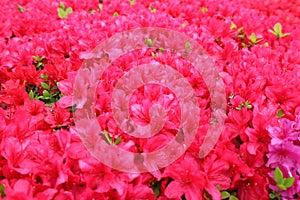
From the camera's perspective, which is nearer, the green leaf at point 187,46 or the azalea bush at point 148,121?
the azalea bush at point 148,121

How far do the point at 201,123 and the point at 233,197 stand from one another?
39 cm

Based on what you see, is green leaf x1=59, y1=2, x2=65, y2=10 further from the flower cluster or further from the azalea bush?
the flower cluster

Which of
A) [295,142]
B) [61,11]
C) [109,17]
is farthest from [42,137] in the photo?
[61,11]

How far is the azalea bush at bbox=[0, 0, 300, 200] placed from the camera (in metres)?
1.49

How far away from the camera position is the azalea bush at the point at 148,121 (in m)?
1.49

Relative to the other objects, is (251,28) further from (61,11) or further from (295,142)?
(61,11)

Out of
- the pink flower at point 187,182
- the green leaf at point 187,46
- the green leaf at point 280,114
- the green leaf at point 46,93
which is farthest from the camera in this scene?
the green leaf at point 187,46

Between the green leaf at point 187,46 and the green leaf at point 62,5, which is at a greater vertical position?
the green leaf at point 187,46

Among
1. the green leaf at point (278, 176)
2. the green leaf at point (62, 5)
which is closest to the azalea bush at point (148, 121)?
the green leaf at point (278, 176)

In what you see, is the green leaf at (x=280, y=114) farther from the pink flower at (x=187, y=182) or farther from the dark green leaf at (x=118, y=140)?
the dark green leaf at (x=118, y=140)

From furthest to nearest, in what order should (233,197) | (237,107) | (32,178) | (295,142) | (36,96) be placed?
(36,96) → (237,107) → (295,142) → (233,197) → (32,178)

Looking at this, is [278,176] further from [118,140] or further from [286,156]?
[118,140]

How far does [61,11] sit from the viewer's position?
3.65 m

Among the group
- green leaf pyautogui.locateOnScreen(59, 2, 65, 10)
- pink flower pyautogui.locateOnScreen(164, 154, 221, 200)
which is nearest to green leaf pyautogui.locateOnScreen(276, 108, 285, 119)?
pink flower pyautogui.locateOnScreen(164, 154, 221, 200)
